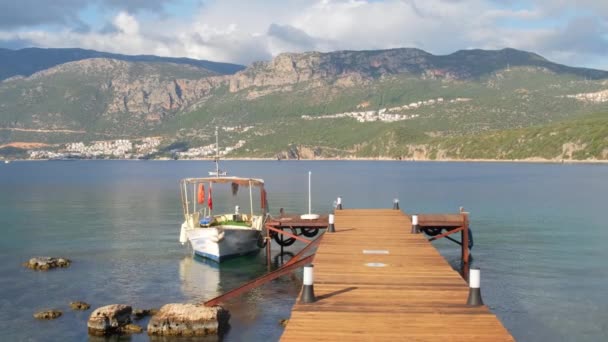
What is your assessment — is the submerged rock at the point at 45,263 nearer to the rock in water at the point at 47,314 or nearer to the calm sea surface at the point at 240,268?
the calm sea surface at the point at 240,268

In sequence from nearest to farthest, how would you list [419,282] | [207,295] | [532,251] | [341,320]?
[341,320] < [419,282] < [207,295] < [532,251]

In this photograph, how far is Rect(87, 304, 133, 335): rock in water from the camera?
79.5ft

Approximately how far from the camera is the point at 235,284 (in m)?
33.7

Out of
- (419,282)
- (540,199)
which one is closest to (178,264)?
(419,282)

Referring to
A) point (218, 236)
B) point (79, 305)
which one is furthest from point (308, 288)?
point (218, 236)

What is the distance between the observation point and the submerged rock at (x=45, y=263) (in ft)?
125

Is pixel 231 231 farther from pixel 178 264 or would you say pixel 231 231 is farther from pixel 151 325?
pixel 151 325

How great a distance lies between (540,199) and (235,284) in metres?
62.8

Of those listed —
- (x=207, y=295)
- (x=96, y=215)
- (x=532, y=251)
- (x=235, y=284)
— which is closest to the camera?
(x=207, y=295)

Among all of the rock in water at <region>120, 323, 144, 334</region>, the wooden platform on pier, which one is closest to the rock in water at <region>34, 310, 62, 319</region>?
the rock in water at <region>120, 323, 144, 334</region>

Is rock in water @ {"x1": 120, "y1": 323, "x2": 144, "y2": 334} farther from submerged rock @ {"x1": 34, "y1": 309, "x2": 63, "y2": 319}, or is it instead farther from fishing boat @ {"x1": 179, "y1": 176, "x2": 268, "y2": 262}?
fishing boat @ {"x1": 179, "y1": 176, "x2": 268, "y2": 262}

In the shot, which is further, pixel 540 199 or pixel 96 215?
pixel 540 199

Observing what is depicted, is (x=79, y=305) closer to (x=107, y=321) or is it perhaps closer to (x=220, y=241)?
(x=107, y=321)

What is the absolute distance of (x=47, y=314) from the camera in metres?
26.5
